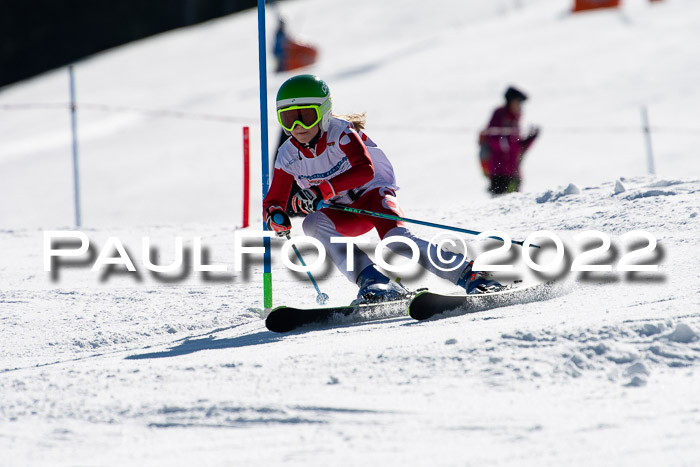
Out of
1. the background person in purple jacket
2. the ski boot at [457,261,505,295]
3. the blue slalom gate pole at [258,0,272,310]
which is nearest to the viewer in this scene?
the ski boot at [457,261,505,295]

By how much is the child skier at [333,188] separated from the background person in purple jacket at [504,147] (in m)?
4.73

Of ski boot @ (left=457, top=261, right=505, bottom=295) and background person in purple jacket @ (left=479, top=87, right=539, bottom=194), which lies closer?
ski boot @ (left=457, top=261, right=505, bottom=295)

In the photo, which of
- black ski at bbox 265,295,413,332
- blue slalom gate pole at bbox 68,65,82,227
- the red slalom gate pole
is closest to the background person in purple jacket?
the red slalom gate pole

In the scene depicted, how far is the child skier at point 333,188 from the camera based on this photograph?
506 cm

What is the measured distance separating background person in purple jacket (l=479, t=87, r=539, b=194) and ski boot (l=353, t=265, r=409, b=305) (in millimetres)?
5041

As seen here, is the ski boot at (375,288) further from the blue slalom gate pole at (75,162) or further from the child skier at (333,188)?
the blue slalom gate pole at (75,162)

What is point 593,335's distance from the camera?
374cm

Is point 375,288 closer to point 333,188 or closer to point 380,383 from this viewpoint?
point 333,188

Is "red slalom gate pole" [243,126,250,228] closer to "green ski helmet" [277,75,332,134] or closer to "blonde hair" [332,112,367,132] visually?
"blonde hair" [332,112,367,132]

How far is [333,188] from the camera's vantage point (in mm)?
5137

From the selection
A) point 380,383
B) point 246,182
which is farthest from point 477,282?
point 246,182

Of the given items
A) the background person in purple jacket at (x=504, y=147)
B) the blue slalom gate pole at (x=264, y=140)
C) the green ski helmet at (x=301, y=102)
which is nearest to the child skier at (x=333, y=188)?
the green ski helmet at (x=301, y=102)

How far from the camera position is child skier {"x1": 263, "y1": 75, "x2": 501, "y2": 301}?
5.06 metres

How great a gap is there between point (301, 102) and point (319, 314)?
111 cm
